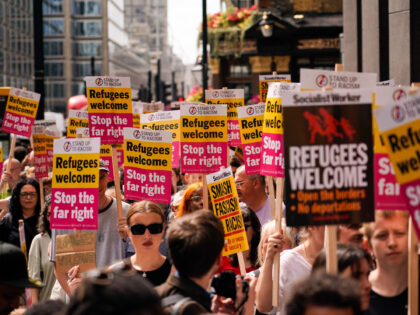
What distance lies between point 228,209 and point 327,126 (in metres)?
2.69

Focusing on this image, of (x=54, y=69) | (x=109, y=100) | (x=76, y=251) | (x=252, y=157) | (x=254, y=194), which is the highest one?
(x=54, y=69)

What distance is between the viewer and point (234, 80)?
113ft

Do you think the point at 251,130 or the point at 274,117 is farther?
the point at 251,130

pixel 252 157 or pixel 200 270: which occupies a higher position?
pixel 252 157

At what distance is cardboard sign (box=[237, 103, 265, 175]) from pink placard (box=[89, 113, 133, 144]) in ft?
4.25

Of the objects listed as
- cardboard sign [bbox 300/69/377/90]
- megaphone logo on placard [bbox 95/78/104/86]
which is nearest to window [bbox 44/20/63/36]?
megaphone logo on placard [bbox 95/78/104/86]

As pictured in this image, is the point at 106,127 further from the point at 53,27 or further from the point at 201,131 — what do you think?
the point at 53,27

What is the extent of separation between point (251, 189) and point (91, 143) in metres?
1.86

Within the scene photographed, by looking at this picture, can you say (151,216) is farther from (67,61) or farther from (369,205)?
(67,61)

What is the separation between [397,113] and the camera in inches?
167

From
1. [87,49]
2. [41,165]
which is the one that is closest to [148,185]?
[41,165]

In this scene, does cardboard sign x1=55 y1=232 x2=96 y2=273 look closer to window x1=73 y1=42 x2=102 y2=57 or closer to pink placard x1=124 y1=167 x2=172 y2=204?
pink placard x1=124 y1=167 x2=172 y2=204

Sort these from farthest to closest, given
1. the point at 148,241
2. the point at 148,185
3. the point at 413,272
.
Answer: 1. the point at 148,185
2. the point at 148,241
3. the point at 413,272

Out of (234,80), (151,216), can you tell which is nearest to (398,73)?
(151,216)
